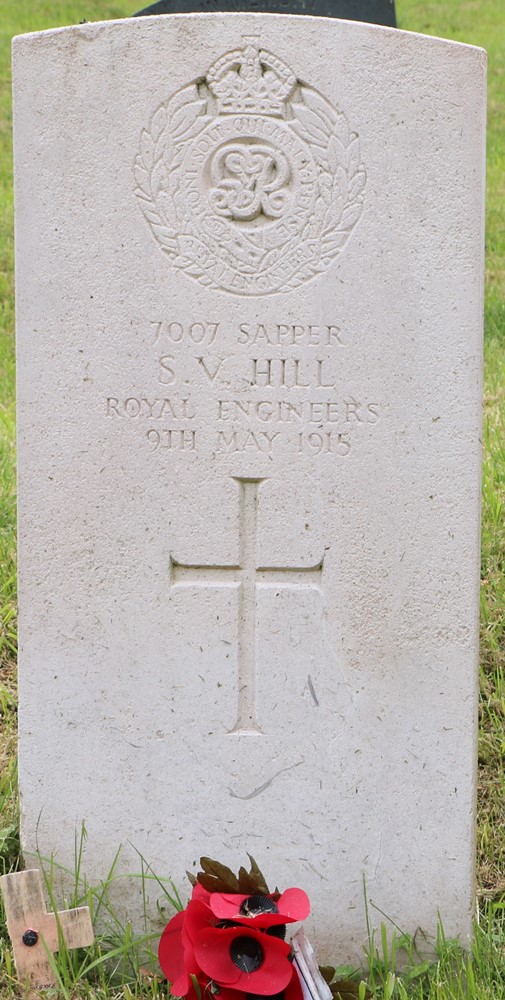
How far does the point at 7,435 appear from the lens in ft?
13.9

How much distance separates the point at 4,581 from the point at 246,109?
1681 millimetres

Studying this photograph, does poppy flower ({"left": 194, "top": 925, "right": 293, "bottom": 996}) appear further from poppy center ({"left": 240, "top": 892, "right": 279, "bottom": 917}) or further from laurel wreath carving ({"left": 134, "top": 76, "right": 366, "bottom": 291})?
laurel wreath carving ({"left": 134, "top": 76, "right": 366, "bottom": 291})

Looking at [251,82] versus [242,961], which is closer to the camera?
[242,961]

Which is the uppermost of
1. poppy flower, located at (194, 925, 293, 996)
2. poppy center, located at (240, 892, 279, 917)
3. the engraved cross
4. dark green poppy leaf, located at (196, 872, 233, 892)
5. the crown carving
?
the crown carving

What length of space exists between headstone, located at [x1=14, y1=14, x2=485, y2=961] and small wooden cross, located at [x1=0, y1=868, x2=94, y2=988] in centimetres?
14

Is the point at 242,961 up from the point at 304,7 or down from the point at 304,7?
down

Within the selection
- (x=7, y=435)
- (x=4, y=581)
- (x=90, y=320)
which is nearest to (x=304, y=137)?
(x=90, y=320)

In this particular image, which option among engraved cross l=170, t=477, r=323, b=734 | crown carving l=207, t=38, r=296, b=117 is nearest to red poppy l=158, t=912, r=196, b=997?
engraved cross l=170, t=477, r=323, b=734

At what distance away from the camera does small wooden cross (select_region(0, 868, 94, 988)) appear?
7.64 ft

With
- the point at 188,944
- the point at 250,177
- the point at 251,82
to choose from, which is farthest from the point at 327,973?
the point at 251,82

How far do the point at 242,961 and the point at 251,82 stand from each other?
5.44 ft

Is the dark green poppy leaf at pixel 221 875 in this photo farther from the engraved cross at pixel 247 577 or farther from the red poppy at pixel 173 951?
the engraved cross at pixel 247 577

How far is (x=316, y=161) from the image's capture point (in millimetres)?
2271

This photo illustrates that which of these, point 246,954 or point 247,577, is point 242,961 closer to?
point 246,954
